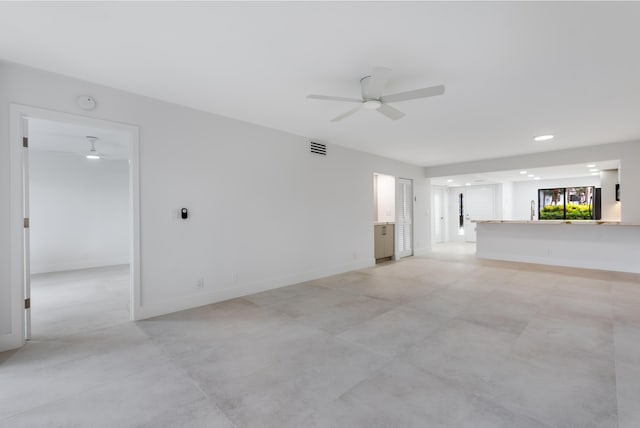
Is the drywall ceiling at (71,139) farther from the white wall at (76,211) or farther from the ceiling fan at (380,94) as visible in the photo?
Result: the ceiling fan at (380,94)

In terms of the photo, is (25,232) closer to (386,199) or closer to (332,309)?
(332,309)

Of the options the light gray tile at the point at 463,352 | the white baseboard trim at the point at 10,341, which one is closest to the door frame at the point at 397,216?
the light gray tile at the point at 463,352

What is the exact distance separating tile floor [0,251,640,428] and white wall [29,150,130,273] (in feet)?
12.5

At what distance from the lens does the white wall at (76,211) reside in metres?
6.03

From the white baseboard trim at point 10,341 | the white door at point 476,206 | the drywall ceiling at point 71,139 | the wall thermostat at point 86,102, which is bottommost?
the white baseboard trim at point 10,341

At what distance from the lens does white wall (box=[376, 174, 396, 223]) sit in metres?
7.52

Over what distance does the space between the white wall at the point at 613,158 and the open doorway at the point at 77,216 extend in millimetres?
8041

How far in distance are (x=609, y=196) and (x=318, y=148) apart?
23.2 ft

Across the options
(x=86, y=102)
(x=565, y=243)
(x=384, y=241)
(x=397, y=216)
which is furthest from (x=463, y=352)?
(x=565, y=243)

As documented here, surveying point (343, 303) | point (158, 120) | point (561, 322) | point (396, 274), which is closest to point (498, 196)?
point (396, 274)

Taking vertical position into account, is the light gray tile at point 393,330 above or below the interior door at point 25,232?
below

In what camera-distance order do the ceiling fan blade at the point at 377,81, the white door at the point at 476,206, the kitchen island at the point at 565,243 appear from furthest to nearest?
the white door at the point at 476,206 < the kitchen island at the point at 565,243 < the ceiling fan blade at the point at 377,81

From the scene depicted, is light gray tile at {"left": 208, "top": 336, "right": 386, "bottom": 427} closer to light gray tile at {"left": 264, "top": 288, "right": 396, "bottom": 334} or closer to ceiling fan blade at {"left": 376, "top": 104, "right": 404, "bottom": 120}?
light gray tile at {"left": 264, "top": 288, "right": 396, "bottom": 334}

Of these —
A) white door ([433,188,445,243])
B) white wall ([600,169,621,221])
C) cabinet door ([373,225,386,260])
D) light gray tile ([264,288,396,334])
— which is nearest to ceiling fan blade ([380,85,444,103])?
light gray tile ([264,288,396,334])
